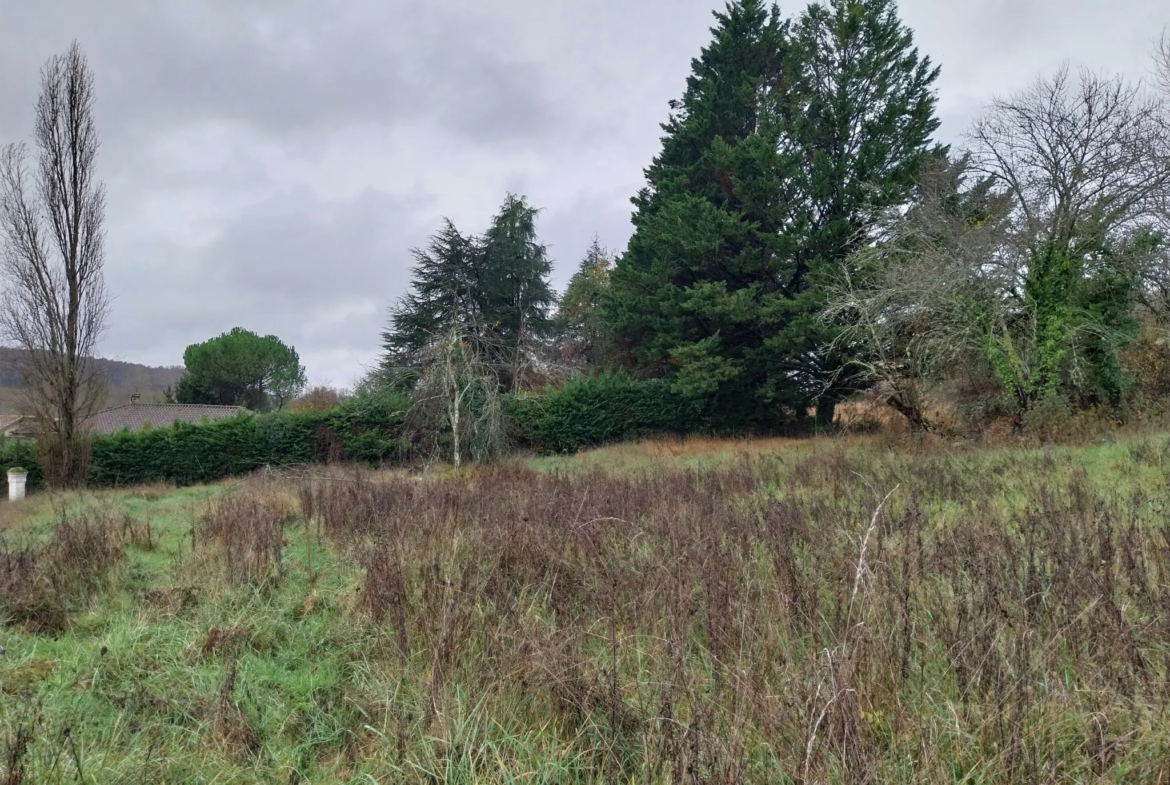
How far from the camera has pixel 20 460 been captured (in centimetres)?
1969

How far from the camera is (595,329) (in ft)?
108

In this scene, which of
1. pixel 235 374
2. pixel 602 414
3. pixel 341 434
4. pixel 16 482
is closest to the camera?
pixel 16 482

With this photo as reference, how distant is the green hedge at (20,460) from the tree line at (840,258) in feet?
37.3

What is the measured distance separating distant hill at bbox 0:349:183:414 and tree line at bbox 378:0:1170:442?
8.74 m

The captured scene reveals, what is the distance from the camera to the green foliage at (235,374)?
42906 millimetres

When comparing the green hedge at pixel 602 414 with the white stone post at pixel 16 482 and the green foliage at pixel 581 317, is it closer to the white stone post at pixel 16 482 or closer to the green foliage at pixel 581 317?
the green foliage at pixel 581 317

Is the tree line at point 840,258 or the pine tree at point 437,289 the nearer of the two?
the tree line at point 840,258

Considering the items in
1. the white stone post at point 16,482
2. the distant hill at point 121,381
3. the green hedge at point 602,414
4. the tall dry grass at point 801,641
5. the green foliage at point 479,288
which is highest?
the green foliage at point 479,288

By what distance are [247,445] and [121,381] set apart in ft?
42.7

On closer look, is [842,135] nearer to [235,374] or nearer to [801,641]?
[801,641]

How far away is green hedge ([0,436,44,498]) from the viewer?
19609mm

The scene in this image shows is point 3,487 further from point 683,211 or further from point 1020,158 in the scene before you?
point 1020,158

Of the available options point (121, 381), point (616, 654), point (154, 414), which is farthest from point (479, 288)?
point (616, 654)

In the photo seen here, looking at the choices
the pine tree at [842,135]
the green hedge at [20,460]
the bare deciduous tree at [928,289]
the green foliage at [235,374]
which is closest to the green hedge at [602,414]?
the pine tree at [842,135]
